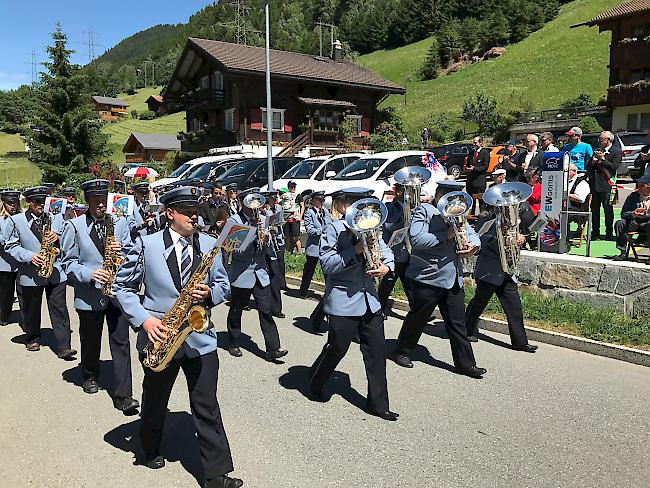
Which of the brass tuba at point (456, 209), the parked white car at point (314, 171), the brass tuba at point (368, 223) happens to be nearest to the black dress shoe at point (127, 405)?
the brass tuba at point (368, 223)

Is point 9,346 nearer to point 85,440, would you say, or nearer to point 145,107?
point 85,440

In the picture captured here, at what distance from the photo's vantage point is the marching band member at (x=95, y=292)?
5.42m

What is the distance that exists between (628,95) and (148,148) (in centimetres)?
4433

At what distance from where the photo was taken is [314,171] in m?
17.6

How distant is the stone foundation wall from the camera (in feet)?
24.9

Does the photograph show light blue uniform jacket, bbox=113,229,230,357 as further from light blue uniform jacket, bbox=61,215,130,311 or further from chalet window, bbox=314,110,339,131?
chalet window, bbox=314,110,339,131

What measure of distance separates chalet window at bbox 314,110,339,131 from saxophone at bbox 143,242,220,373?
122 ft

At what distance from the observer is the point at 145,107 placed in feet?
376

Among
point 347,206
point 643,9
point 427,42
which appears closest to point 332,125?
point 643,9

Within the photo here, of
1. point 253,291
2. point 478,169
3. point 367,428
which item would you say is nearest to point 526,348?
point 367,428

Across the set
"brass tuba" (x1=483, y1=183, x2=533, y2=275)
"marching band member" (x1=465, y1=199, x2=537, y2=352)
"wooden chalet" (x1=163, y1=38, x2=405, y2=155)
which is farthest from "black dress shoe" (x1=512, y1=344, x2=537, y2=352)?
"wooden chalet" (x1=163, y1=38, x2=405, y2=155)

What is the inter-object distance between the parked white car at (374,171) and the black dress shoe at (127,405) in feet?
33.9

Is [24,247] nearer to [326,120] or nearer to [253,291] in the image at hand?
[253,291]

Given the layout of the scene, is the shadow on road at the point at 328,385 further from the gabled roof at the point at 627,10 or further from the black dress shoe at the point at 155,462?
the gabled roof at the point at 627,10
